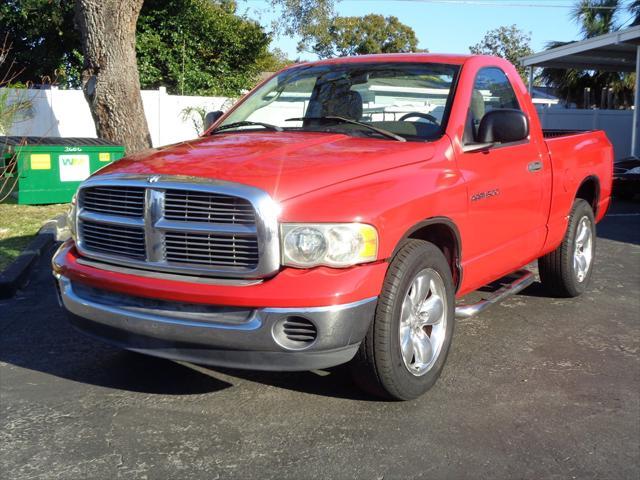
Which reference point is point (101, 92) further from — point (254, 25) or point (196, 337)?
point (254, 25)

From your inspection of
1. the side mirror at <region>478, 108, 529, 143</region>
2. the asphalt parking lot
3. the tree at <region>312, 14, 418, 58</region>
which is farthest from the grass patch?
the tree at <region>312, 14, 418, 58</region>

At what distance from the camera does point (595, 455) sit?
332cm

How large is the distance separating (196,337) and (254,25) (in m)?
23.4

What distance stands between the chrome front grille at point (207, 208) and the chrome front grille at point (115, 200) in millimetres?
204

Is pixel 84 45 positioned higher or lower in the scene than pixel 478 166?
higher

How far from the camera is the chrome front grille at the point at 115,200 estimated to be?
3.64 m

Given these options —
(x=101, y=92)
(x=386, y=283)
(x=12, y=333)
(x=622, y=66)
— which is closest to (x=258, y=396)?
(x=386, y=283)

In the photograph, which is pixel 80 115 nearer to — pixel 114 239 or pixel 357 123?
pixel 357 123

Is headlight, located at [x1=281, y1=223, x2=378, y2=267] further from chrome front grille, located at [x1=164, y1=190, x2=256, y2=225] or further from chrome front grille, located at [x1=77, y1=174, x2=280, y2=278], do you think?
chrome front grille, located at [x1=164, y1=190, x2=256, y2=225]

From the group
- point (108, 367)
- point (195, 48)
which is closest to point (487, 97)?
point (108, 367)

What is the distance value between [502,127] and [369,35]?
50554 mm

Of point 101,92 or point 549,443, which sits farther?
point 101,92

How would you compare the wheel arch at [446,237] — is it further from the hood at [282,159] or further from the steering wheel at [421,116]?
the steering wheel at [421,116]

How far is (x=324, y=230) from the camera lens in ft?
10.9
